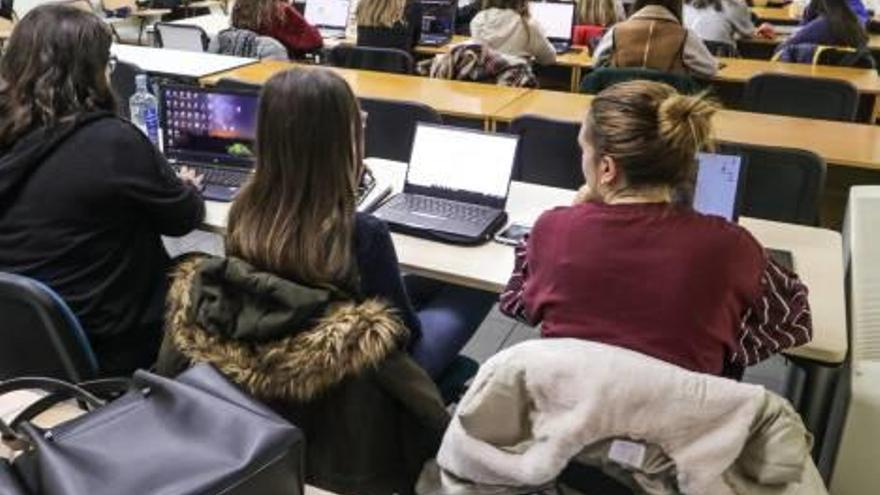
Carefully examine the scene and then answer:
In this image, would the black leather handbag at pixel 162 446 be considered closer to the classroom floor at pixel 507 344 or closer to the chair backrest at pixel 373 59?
the classroom floor at pixel 507 344

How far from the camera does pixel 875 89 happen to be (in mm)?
3707

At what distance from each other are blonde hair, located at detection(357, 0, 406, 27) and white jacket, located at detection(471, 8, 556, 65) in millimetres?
817

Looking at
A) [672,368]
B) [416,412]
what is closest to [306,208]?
[416,412]

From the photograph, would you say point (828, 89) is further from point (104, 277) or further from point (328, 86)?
point (104, 277)

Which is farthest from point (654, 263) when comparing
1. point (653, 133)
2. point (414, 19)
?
point (414, 19)

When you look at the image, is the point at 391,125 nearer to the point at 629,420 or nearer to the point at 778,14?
the point at 629,420

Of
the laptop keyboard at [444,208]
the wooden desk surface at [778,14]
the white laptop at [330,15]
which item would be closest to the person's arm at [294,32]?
the white laptop at [330,15]

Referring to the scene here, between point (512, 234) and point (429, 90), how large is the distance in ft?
5.74

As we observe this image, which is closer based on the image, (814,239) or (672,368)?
(672,368)

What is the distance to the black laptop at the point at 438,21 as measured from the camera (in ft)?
17.8

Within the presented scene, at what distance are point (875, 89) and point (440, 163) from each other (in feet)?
8.44

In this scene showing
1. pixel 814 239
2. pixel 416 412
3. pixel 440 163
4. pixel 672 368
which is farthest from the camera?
pixel 440 163

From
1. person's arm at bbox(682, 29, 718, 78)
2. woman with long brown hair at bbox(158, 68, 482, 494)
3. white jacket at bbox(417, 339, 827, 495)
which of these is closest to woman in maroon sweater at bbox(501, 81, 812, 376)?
white jacket at bbox(417, 339, 827, 495)

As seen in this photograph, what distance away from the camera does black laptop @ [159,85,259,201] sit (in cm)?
237
